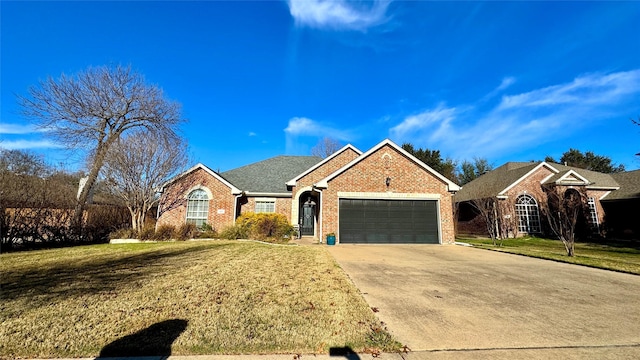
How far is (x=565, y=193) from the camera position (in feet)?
65.5

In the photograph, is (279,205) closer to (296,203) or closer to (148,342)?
(296,203)

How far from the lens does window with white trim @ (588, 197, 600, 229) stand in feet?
66.3

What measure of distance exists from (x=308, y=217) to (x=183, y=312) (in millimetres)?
16776

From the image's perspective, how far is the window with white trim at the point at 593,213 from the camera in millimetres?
20203

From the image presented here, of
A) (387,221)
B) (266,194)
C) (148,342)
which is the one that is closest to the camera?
(148,342)

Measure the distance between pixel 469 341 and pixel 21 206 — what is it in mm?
16525

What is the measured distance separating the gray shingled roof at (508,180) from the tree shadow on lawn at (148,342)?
22.8 meters

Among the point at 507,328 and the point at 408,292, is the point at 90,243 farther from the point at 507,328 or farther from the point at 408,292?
the point at 507,328

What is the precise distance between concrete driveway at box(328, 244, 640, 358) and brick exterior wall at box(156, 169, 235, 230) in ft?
38.5

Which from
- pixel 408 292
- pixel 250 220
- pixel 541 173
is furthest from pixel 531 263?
pixel 541 173

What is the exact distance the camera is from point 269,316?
392 centimetres

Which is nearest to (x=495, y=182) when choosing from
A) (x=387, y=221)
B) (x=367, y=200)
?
(x=387, y=221)

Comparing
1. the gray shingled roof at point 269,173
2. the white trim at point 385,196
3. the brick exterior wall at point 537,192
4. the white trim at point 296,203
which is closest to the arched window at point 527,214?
the brick exterior wall at point 537,192

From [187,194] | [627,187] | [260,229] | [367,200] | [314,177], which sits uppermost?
[314,177]
